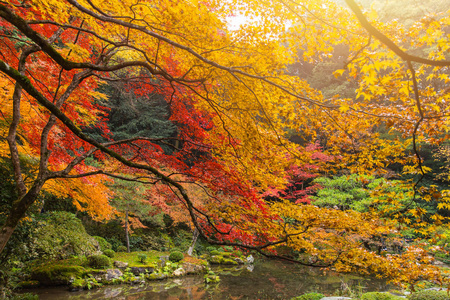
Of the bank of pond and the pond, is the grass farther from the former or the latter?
the pond

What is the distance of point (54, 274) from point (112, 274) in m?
1.69

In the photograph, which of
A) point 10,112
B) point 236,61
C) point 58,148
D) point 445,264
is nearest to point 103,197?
point 58,148

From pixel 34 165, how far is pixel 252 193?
485 centimetres

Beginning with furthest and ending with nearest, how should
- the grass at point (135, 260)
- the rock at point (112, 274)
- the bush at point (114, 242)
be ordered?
the bush at point (114, 242)
the grass at point (135, 260)
the rock at point (112, 274)

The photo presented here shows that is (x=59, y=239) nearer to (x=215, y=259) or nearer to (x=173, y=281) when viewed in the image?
(x=173, y=281)

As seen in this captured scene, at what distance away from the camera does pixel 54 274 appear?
6992 millimetres

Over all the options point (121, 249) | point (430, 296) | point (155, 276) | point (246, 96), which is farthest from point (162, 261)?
point (246, 96)

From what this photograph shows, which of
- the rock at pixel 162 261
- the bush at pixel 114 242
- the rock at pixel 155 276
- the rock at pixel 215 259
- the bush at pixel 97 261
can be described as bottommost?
the rock at pixel 155 276

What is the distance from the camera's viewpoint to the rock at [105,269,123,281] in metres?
7.95

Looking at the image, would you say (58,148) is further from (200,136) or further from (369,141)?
(369,141)

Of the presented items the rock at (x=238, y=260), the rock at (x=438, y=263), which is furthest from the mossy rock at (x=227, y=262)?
the rock at (x=438, y=263)

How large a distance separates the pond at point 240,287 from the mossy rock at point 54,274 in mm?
258

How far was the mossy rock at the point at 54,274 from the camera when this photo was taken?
6.88m

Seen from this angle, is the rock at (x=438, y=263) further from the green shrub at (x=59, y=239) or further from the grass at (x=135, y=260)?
the green shrub at (x=59, y=239)
